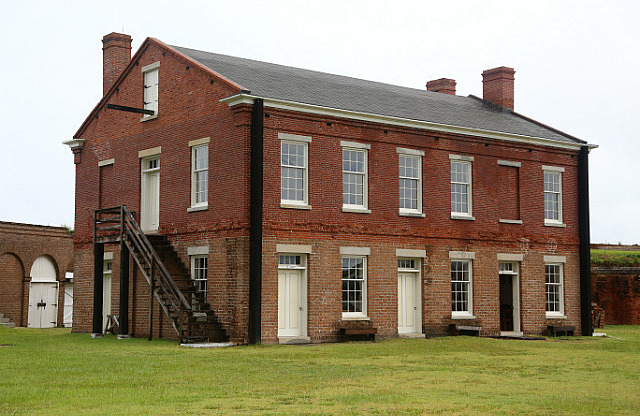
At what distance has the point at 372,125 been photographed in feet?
88.3

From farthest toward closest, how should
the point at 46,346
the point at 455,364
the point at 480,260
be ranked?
the point at 480,260 < the point at 46,346 < the point at 455,364

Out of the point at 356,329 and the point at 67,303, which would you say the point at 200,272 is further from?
the point at 67,303

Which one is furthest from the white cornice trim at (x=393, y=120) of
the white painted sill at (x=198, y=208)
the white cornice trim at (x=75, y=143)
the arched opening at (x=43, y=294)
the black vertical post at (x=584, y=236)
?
the arched opening at (x=43, y=294)

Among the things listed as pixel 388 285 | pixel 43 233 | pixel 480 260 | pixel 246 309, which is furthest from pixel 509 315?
pixel 43 233

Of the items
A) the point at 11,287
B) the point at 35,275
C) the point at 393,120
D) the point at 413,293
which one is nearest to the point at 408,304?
the point at 413,293

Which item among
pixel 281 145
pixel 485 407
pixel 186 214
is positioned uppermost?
pixel 281 145

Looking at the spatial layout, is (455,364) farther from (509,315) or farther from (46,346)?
(509,315)

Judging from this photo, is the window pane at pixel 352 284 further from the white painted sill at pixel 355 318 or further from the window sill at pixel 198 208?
the window sill at pixel 198 208

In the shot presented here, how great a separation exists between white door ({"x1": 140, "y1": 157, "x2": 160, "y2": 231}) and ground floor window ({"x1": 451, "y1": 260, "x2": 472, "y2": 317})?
9.83 m

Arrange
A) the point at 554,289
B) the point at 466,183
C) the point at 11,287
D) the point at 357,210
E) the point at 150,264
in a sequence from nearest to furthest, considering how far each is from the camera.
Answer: the point at 150,264, the point at 357,210, the point at 466,183, the point at 554,289, the point at 11,287

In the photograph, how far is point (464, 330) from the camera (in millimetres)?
28328

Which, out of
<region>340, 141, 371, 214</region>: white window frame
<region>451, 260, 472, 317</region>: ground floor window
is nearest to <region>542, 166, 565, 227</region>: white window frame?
<region>451, 260, 472, 317</region>: ground floor window

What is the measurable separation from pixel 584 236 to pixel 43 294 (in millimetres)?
24205

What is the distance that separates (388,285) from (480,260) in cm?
427
